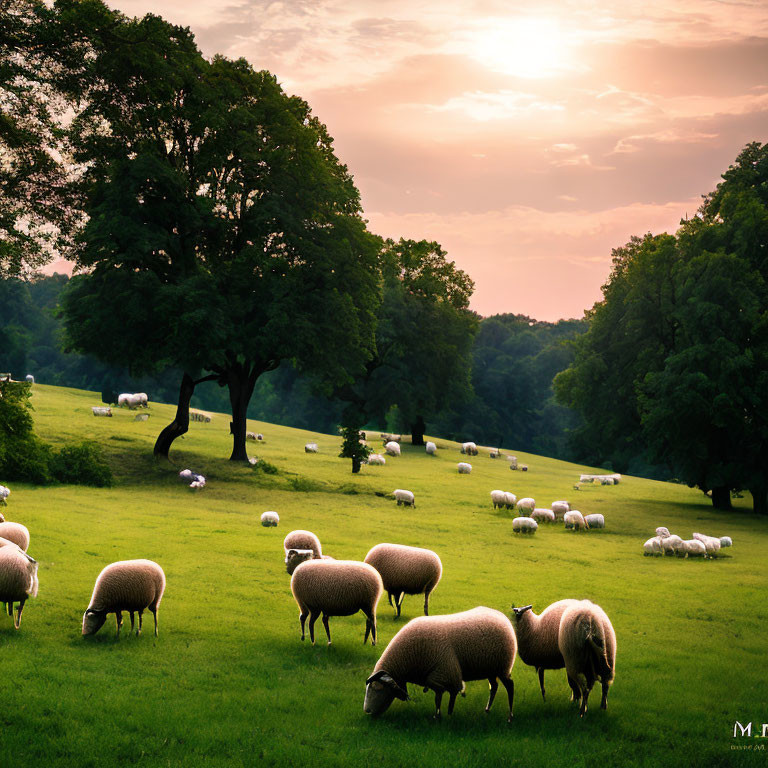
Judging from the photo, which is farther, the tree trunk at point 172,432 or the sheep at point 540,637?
the tree trunk at point 172,432

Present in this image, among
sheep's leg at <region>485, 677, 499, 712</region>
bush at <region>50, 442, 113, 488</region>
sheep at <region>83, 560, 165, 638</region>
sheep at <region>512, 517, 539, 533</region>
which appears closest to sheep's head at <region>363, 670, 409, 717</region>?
sheep's leg at <region>485, 677, 499, 712</region>

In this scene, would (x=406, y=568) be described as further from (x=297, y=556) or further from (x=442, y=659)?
(x=442, y=659)

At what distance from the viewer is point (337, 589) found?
11.6 m

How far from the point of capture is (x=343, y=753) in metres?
8.02

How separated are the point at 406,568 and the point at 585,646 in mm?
5095

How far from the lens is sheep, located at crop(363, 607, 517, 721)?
894 cm

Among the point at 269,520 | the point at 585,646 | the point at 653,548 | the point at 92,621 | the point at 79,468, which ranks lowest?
the point at 269,520

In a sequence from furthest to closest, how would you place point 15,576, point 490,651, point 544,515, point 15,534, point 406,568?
1. point 544,515
2. point 15,534
3. point 406,568
4. point 15,576
5. point 490,651

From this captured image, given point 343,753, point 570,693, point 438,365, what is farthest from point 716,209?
point 343,753

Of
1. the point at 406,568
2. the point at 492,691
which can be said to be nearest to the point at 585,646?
the point at 492,691

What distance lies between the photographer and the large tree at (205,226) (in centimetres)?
3183

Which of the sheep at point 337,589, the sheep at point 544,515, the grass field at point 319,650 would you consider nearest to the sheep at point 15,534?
the grass field at point 319,650

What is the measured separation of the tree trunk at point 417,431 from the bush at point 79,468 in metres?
38.6

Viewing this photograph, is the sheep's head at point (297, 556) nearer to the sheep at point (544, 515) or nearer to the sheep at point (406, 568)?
the sheep at point (406, 568)
